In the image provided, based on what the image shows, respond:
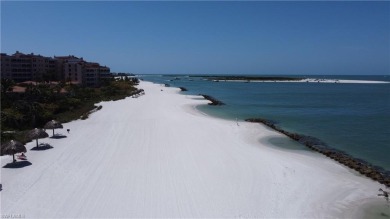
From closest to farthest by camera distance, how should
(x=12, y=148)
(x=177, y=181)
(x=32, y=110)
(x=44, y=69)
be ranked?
(x=177, y=181)
(x=12, y=148)
(x=32, y=110)
(x=44, y=69)

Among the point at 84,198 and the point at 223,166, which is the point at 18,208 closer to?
the point at 84,198

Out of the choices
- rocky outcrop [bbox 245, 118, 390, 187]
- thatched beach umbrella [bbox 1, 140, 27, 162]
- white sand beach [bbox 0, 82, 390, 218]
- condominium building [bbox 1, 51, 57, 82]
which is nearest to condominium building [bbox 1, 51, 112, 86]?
condominium building [bbox 1, 51, 57, 82]

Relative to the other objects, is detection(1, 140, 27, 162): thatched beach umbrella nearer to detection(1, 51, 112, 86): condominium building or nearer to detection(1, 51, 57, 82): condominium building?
detection(1, 51, 112, 86): condominium building

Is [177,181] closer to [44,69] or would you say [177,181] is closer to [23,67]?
[23,67]

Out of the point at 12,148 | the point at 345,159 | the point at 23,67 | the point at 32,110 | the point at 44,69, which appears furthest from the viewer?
the point at 44,69

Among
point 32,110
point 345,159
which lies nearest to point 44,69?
point 32,110

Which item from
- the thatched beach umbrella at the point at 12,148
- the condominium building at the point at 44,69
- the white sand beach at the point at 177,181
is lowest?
the white sand beach at the point at 177,181

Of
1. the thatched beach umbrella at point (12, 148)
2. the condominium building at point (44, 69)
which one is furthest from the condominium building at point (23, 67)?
the thatched beach umbrella at point (12, 148)

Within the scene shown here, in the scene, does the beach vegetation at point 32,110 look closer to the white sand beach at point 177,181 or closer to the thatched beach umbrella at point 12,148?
the thatched beach umbrella at point 12,148
